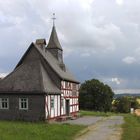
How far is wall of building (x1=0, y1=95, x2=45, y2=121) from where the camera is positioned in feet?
132

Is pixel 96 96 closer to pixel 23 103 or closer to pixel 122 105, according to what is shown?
pixel 122 105

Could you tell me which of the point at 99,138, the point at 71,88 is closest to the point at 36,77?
the point at 71,88

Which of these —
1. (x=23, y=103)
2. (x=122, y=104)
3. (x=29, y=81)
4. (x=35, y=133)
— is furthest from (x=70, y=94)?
(x=122, y=104)

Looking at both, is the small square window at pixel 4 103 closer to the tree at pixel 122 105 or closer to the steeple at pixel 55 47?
the steeple at pixel 55 47

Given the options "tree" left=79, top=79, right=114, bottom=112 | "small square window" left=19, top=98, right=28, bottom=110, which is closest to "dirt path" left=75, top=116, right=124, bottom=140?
"small square window" left=19, top=98, right=28, bottom=110

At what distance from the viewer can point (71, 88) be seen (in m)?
52.7

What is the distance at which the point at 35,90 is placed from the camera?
40.2 m

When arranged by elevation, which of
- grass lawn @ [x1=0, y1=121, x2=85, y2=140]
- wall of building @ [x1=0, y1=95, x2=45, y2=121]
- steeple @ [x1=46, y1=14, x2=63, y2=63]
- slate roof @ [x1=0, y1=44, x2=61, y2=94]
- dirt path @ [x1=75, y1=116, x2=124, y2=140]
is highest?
steeple @ [x1=46, y1=14, x2=63, y2=63]

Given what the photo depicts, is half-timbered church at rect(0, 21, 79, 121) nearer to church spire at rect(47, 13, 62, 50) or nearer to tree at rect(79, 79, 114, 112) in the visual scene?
church spire at rect(47, 13, 62, 50)

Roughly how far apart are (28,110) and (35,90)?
2226 millimetres

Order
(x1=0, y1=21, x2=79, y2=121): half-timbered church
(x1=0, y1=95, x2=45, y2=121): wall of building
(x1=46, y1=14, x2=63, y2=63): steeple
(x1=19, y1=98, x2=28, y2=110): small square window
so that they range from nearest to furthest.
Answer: (x1=0, y1=95, x2=45, y2=121): wall of building, (x1=0, y1=21, x2=79, y2=121): half-timbered church, (x1=19, y1=98, x2=28, y2=110): small square window, (x1=46, y1=14, x2=63, y2=63): steeple

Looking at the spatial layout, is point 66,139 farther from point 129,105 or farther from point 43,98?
point 129,105

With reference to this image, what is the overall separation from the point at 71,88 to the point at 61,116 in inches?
288

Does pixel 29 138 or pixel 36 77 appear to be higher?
pixel 36 77
